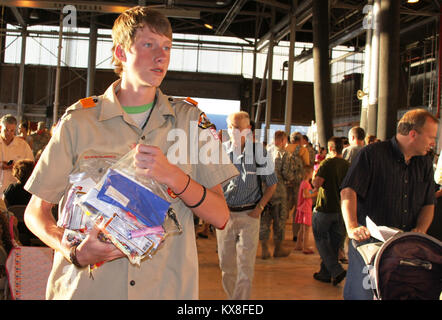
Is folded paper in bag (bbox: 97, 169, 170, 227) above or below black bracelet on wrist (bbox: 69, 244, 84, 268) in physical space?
above

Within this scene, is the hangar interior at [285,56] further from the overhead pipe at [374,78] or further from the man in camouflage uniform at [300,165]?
the man in camouflage uniform at [300,165]

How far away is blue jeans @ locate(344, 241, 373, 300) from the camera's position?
9.76 feet

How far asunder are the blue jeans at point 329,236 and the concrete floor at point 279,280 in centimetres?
30

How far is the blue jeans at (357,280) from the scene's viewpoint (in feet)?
9.76

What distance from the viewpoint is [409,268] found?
2.66 metres

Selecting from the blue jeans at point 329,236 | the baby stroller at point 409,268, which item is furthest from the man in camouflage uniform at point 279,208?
the baby stroller at point 409,268

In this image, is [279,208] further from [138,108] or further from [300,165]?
[138,108]

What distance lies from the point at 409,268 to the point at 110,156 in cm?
191

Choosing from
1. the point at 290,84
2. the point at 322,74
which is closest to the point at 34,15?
the point at 290,84

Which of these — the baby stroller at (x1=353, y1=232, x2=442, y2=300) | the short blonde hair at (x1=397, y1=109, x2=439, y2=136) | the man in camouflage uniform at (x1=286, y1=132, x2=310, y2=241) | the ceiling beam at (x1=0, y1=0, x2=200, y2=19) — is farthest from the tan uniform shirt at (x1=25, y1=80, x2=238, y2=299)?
the ceiling beam at (x1=0, y1=0, x2=200, y2=19)

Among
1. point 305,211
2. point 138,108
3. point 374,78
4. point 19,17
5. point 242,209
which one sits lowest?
point 305,211

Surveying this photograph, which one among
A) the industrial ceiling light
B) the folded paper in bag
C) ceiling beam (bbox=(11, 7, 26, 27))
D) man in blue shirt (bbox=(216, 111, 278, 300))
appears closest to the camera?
the folded paper in bag

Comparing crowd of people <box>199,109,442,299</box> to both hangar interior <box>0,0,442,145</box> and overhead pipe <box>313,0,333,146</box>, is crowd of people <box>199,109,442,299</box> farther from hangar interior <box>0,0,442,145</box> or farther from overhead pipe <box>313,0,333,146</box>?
overhead pipe <box>313,0,333,146</box>

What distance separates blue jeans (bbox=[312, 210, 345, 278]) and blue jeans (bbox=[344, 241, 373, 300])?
2.80 metres
